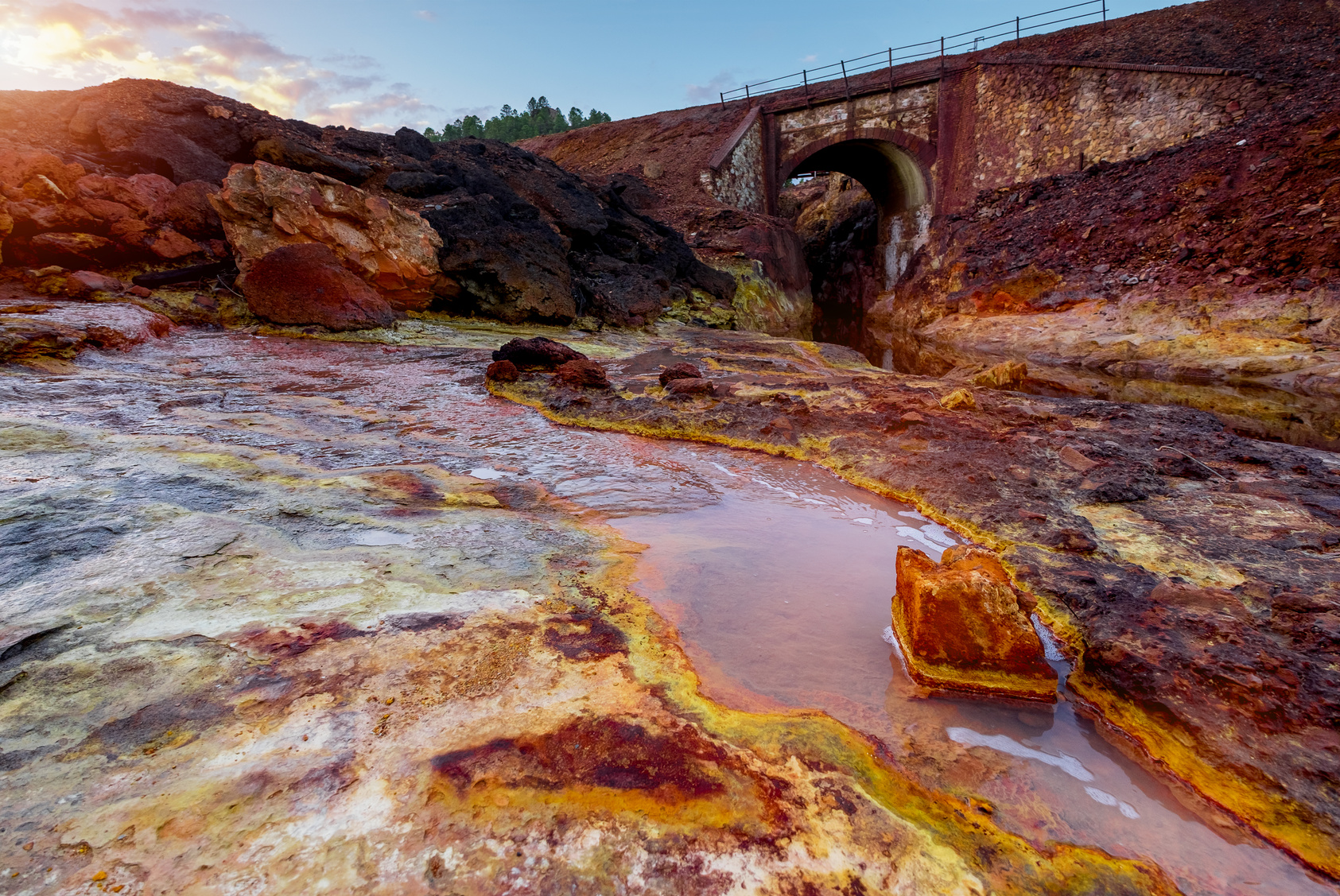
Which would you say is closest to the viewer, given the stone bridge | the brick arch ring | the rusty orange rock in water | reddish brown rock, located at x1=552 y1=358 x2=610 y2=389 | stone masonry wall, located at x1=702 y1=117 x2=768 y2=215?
the rusty orange rock in water

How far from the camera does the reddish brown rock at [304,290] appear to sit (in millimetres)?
8852

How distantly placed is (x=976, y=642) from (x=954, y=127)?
837 inches

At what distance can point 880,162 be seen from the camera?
21062 mm

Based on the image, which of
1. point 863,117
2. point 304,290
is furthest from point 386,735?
point 863,117

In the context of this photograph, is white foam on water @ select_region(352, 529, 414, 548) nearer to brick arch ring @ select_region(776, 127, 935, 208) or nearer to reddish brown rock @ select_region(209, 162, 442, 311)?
reddish brown rock @ select_region(209, 162, 442, 311)

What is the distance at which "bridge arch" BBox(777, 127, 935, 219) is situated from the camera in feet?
63.4

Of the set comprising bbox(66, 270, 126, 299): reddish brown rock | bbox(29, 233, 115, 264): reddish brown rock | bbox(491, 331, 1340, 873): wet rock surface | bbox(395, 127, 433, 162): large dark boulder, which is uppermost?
bbox(395, 127, 433, 162): large dark boulder

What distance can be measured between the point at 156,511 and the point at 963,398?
18.3ft

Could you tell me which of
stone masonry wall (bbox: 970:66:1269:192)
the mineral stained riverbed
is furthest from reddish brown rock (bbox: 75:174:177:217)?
stone masonry wall (bbox: 970:66:1269:192)

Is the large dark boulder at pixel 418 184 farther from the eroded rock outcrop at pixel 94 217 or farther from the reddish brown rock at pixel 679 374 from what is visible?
the reddish brown rock at pixel 679 374

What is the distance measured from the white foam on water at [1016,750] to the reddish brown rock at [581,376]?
512 cm

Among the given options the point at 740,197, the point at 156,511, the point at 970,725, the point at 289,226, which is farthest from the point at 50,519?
the point at 740,197

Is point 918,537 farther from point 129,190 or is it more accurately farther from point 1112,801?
point 129,190

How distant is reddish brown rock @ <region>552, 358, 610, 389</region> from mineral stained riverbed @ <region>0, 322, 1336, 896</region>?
332cm
